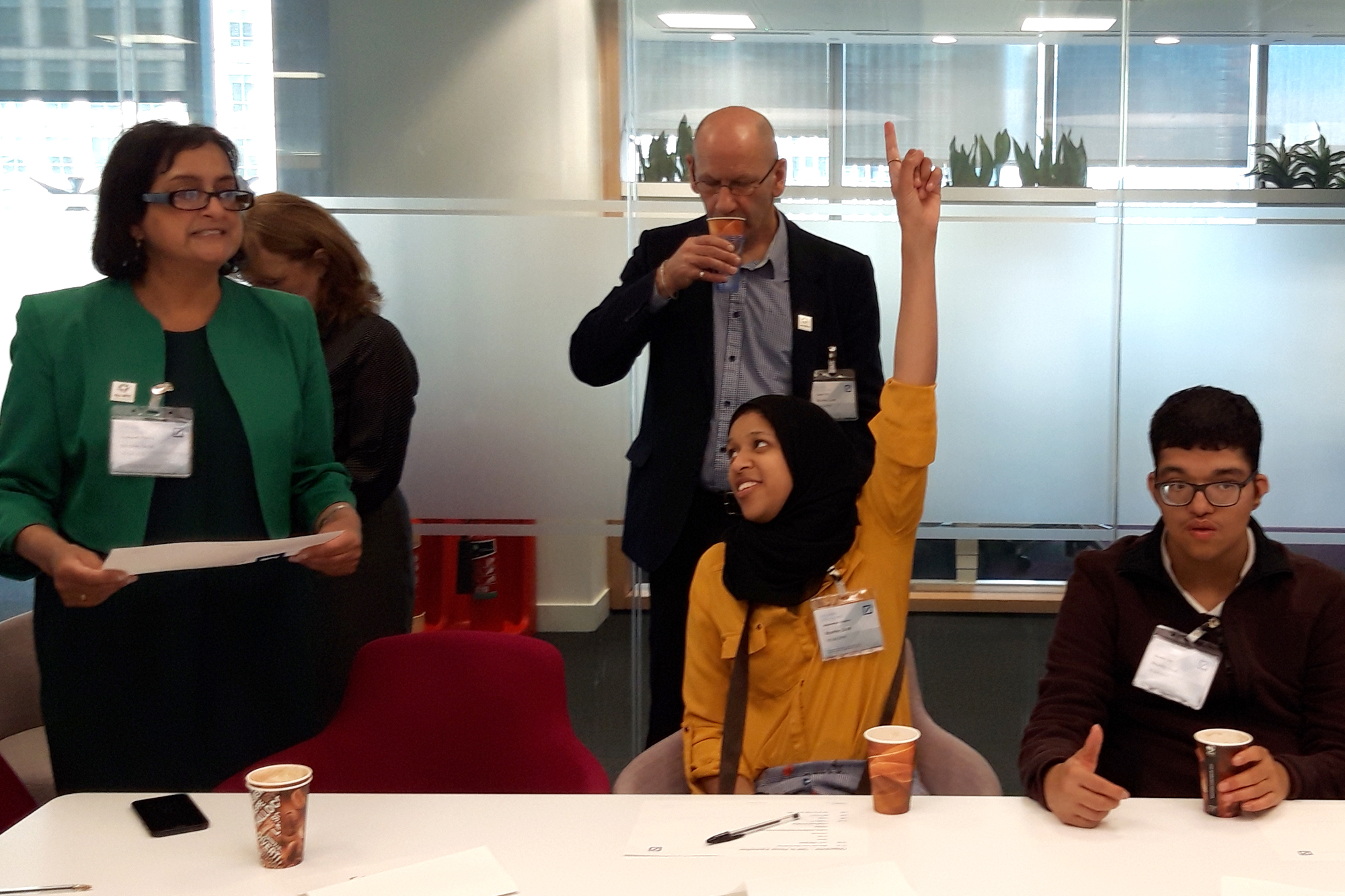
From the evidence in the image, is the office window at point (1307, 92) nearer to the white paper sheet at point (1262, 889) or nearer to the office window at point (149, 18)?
the white paper sheet at point (1262, 889)

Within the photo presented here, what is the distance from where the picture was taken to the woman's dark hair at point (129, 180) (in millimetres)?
2154

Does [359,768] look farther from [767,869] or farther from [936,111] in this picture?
[936,111]

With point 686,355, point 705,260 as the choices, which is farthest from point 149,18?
point 705,260

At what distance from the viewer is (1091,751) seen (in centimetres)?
162

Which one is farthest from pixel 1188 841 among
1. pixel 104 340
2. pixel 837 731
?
pixel 104 340

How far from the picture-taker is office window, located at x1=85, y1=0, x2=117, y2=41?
3.88 meters

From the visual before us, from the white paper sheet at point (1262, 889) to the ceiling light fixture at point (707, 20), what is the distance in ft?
9.69

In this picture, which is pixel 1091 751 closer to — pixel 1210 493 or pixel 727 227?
pixel 1210 493

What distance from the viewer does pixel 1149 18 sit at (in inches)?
145

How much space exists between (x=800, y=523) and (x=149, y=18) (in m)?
2.93

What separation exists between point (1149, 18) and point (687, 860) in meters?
3.12

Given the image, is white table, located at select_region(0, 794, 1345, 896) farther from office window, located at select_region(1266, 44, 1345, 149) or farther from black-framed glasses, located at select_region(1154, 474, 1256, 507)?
office window, located at select_region(1266, 44, 1345, 149)

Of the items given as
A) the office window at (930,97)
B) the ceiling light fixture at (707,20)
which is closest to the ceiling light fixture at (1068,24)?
the office window at (930,97)

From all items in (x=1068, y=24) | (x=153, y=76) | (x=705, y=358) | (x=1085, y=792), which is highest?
(x=1068, y=24)
